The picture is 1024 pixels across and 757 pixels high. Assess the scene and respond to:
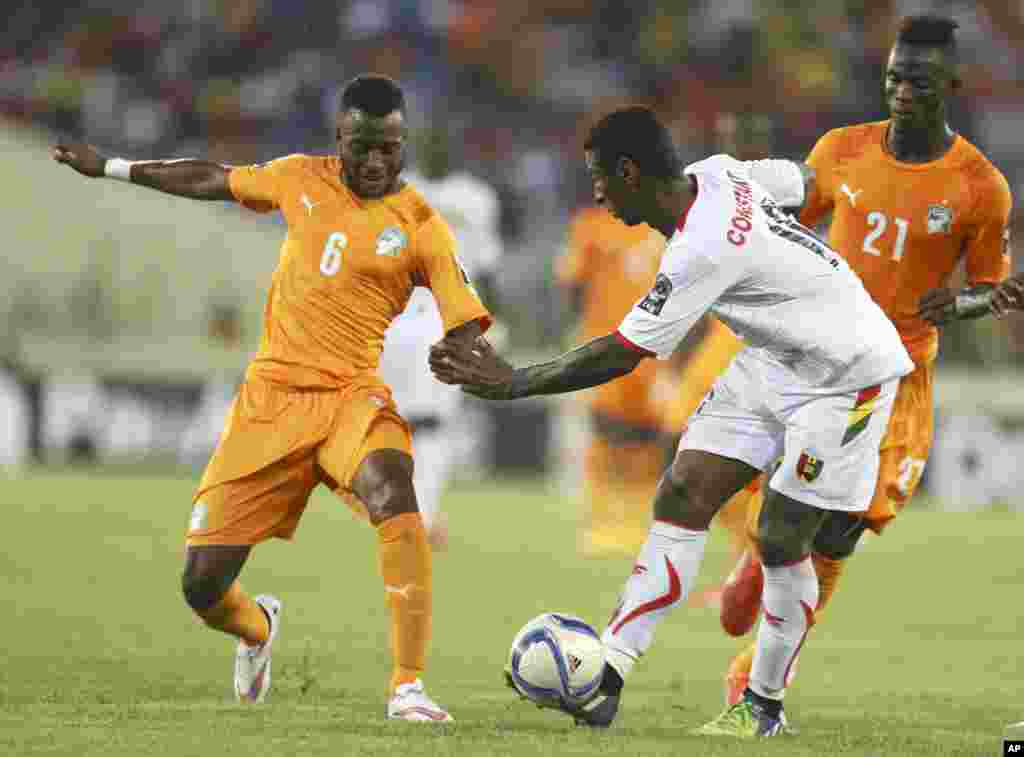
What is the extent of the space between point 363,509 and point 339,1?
1500 cm

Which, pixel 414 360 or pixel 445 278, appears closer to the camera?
pixel 445 278

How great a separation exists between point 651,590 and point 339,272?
1.47m

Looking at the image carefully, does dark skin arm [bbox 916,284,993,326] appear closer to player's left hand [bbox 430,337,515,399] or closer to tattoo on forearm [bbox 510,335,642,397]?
tattoo on forearm [bbox 510,335,642,397]

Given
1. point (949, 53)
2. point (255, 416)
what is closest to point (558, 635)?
point (255, 416)

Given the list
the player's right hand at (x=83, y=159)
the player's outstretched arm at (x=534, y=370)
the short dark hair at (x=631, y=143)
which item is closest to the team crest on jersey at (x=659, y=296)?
the player's outstretched arm at (x=534, y=370)

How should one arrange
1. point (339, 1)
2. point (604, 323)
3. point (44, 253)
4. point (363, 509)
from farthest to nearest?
point (339, 1) → point (44, 253) → point (604, 323) → point (363, 509)

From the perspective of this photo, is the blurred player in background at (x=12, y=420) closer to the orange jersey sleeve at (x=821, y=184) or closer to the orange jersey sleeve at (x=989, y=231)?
the orange jersey sleeve at (x=821, y=184)

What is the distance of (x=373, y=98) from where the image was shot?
626 centimetres

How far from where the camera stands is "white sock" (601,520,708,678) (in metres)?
6.02

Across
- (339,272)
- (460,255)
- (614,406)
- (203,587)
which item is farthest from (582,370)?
(614,406)

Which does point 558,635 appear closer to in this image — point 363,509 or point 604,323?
point 363,509

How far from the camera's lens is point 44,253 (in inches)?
756

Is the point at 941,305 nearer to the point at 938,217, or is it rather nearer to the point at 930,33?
the point at 938,217

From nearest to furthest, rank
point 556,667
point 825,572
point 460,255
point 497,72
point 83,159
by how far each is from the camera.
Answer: point 556,667
point 83,159
point 825,572
point 460,255
point 497,72
